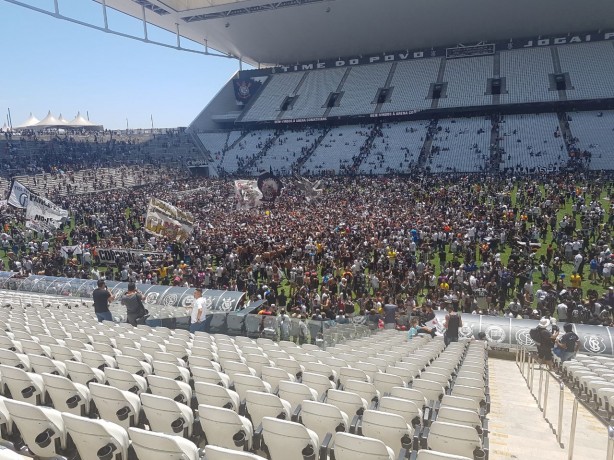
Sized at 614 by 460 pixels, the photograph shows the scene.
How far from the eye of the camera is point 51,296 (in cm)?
1695

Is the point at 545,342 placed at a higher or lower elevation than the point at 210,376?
lower

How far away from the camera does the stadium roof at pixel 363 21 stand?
5425 centimetres

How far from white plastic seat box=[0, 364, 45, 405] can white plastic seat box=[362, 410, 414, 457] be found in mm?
3299

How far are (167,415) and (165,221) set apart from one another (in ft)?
49.1

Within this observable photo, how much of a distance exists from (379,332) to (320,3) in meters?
50.4

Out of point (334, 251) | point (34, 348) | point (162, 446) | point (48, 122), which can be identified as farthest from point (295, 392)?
point (48, 122)

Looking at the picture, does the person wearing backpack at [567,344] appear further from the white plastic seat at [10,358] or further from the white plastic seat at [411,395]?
the white plastic seat at [10,358]

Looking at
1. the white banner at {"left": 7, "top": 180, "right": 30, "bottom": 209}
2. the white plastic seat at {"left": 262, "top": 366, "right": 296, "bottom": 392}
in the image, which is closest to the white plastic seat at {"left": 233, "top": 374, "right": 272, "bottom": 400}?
the white plastic seat at {"left": 262, "top": 366, "right": 296, "bottom": 392}

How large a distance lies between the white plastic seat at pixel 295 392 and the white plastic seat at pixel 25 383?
2459 mm

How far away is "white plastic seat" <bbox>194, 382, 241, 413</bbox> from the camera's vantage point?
4.79 metres

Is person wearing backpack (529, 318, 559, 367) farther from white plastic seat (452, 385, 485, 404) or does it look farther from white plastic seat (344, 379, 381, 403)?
white plastic seat (344, 379, 381, 403)

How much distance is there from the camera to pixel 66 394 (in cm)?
470

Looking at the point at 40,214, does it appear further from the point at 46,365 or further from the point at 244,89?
the point at 244,89

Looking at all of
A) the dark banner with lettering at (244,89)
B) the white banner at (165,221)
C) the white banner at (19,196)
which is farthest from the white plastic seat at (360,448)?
the dark banner with lettering at (244,89)
